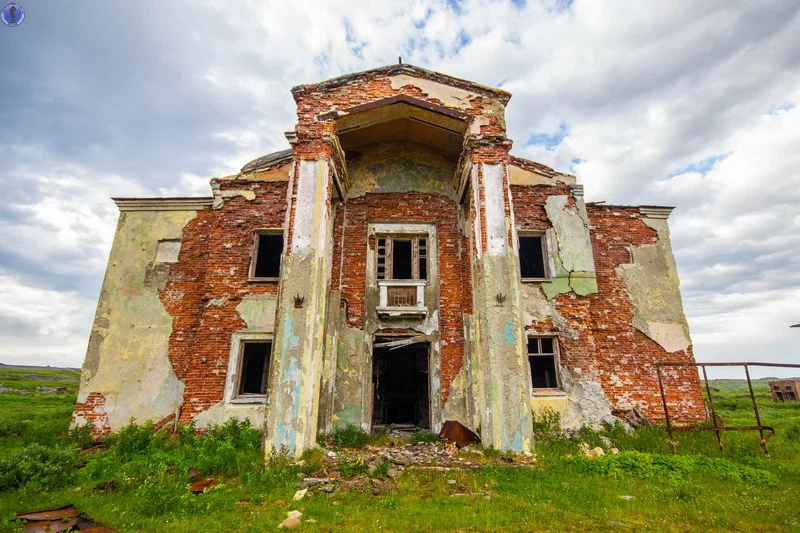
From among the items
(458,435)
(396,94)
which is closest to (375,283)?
(458,435)

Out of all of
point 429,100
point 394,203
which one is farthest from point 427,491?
point 429,100

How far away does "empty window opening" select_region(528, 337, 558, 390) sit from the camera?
9.80 m

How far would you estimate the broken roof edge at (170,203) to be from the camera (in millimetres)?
10734

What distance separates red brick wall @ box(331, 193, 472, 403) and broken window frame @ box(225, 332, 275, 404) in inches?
91.1

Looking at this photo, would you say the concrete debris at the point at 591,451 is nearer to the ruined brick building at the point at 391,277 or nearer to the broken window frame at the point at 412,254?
the ruined brick building at the point at 391,277

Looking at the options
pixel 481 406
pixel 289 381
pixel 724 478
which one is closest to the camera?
pixel 724 478

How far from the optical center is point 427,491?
17.5ft

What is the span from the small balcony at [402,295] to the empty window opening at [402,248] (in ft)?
0.80

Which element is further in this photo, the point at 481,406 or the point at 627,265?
the point at 627,265

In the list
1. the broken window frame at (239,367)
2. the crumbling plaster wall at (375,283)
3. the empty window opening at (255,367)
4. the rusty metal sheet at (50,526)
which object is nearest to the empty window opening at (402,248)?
the crumbling plaster wall at (375,283)

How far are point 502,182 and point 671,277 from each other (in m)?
6.18

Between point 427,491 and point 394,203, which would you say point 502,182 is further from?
point 427,491

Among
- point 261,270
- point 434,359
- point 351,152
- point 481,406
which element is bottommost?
point 481,406

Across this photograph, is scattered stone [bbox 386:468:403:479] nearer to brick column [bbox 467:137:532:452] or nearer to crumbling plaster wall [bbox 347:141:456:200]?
brick column [bbox 467:137:532:452]
